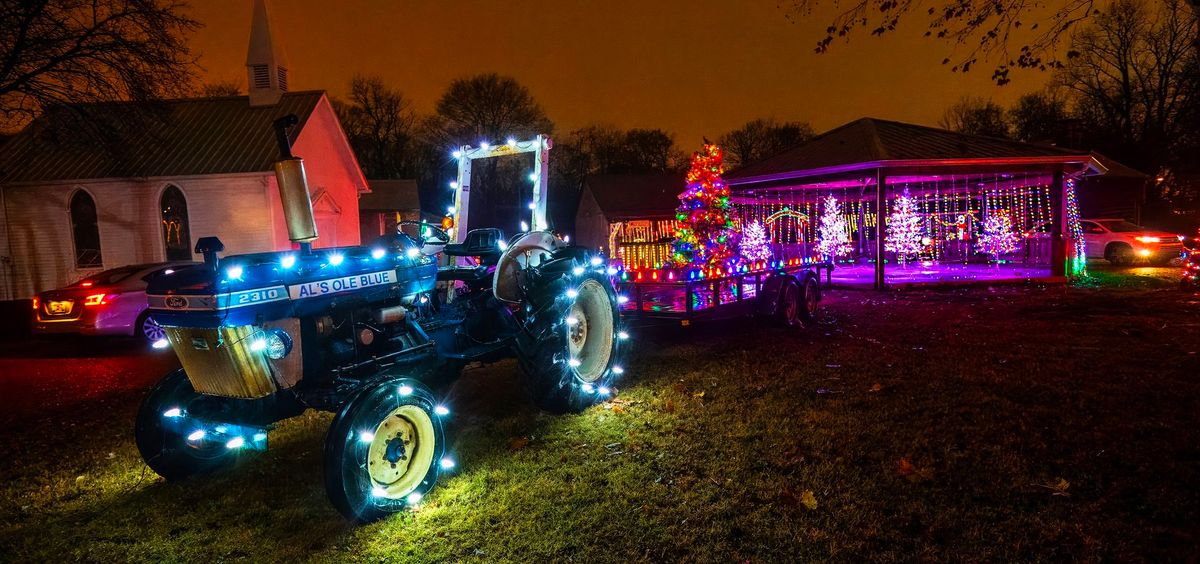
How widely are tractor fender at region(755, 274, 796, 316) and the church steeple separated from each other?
1880cm

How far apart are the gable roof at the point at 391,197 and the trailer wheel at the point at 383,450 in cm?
3986

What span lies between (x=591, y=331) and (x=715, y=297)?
11.2ft

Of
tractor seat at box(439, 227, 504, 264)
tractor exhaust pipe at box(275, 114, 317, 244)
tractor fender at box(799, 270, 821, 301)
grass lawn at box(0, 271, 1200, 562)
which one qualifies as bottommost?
grass lawn at box(0, 271, 1200, 562)

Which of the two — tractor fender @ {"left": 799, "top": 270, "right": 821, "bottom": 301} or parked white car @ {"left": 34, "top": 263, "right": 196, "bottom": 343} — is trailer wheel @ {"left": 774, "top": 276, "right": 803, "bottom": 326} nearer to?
tractor fender @ {"left": 799, "top": 270, "right": 821, "bottom": 301}

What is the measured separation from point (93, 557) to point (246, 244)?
1674cm

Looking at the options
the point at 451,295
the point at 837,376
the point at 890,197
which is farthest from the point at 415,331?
the point at 890,197

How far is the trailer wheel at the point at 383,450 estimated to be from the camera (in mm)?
3736

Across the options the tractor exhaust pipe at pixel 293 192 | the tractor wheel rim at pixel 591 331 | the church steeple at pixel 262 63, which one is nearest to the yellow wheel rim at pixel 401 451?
the tractor exhaust pipe at pixel 293 192

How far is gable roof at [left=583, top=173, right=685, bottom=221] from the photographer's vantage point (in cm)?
3994

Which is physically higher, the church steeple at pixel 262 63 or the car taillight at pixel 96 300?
the church steeple at pixel 262 63

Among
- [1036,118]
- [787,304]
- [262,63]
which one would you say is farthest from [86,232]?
[1036,118]

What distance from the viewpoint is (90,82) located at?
521 inches

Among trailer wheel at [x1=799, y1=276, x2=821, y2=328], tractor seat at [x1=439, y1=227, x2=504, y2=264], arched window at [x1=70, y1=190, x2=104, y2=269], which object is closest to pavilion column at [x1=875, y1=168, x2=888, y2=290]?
trailer wheel at [x1=799, y1=276, x2=821, y2=328]

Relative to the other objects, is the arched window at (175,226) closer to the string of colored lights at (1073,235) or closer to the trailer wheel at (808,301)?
the trailer wheel at (808,301)
